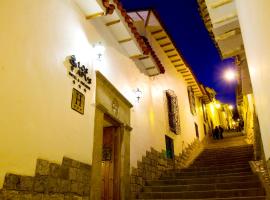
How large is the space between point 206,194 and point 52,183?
4.27 metres

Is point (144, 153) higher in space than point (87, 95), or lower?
lower

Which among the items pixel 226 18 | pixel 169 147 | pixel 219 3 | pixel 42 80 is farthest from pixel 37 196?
pixel 169 147

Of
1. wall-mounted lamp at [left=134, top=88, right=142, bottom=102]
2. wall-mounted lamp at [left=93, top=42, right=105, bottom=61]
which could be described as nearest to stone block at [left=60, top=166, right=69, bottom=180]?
wall-mounted lamp at [left=93, top=42, right=105, bottom=61]

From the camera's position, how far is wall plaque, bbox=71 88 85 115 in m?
5.29

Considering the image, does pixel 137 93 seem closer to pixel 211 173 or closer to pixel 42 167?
pixel 211 173

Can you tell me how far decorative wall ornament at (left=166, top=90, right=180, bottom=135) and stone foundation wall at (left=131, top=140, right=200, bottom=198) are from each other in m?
1.30

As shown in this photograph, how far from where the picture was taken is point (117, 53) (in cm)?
806

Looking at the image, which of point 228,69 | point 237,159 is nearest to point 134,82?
point 228,69

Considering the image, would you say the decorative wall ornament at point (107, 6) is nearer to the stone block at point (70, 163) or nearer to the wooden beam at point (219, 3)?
the wooden beam at point (219, 3)

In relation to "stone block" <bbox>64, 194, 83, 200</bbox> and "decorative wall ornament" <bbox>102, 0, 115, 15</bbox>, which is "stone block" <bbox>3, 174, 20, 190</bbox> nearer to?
"stone block" <bbox>64, 194, 83, 200</bbox>

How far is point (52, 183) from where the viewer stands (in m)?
4.22

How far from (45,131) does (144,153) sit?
4751 millimetres

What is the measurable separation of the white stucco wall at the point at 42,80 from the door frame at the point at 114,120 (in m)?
0.26

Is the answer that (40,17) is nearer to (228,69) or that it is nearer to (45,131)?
(45,131)
